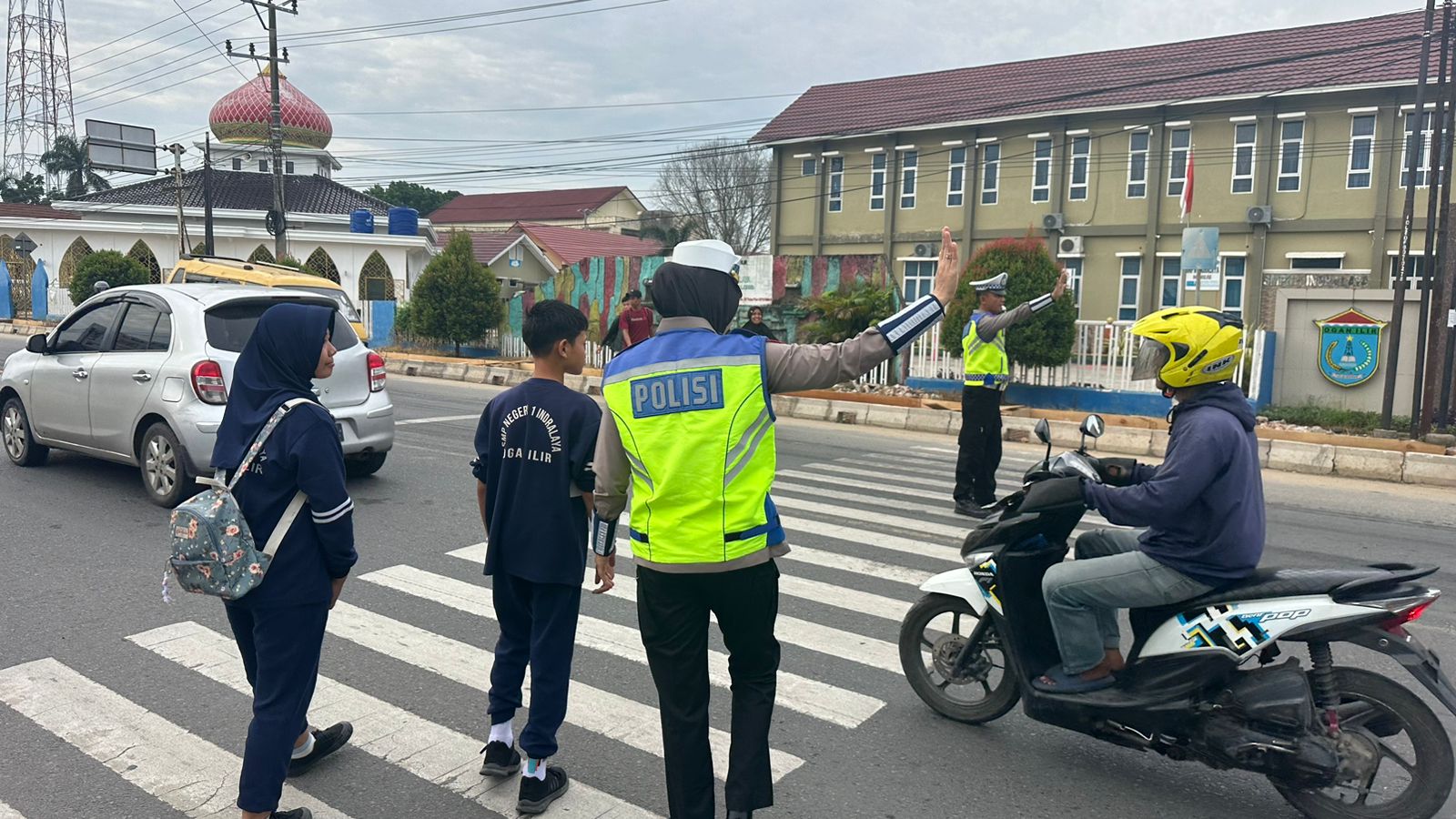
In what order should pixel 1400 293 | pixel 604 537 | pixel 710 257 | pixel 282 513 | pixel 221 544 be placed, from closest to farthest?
pixel 710 257 → pixel 221 544 → pixel 282 513 → pixel 604 537 → pixel 1400 293

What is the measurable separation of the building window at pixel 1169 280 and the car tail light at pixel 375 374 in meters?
28.7

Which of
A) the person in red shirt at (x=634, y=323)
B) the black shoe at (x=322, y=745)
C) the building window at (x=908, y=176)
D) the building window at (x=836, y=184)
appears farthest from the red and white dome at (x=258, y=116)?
the black shoe at (x=322, y=745)

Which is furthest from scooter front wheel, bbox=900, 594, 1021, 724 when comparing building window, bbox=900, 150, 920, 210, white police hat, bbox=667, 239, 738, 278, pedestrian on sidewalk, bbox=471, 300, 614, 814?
building window, bbox=900, 150, 920, 210

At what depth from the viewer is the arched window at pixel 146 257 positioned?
3866 centimetres

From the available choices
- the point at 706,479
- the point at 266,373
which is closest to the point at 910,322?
the point at 706,479

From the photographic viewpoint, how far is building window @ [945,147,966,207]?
3600 centimetres

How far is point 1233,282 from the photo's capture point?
103 ft

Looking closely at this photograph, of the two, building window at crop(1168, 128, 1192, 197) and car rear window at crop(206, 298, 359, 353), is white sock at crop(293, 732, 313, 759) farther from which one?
building window at crop(1168, 128, 1192, 197)

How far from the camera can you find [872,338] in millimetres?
2893

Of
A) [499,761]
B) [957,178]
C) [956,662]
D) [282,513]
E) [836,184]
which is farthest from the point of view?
[836,184]

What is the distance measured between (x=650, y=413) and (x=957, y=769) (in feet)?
6.62

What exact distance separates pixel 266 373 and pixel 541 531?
104 centimetres

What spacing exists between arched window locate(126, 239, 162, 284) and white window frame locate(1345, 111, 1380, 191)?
1599 inches

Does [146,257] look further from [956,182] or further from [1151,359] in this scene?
[1151,359]
